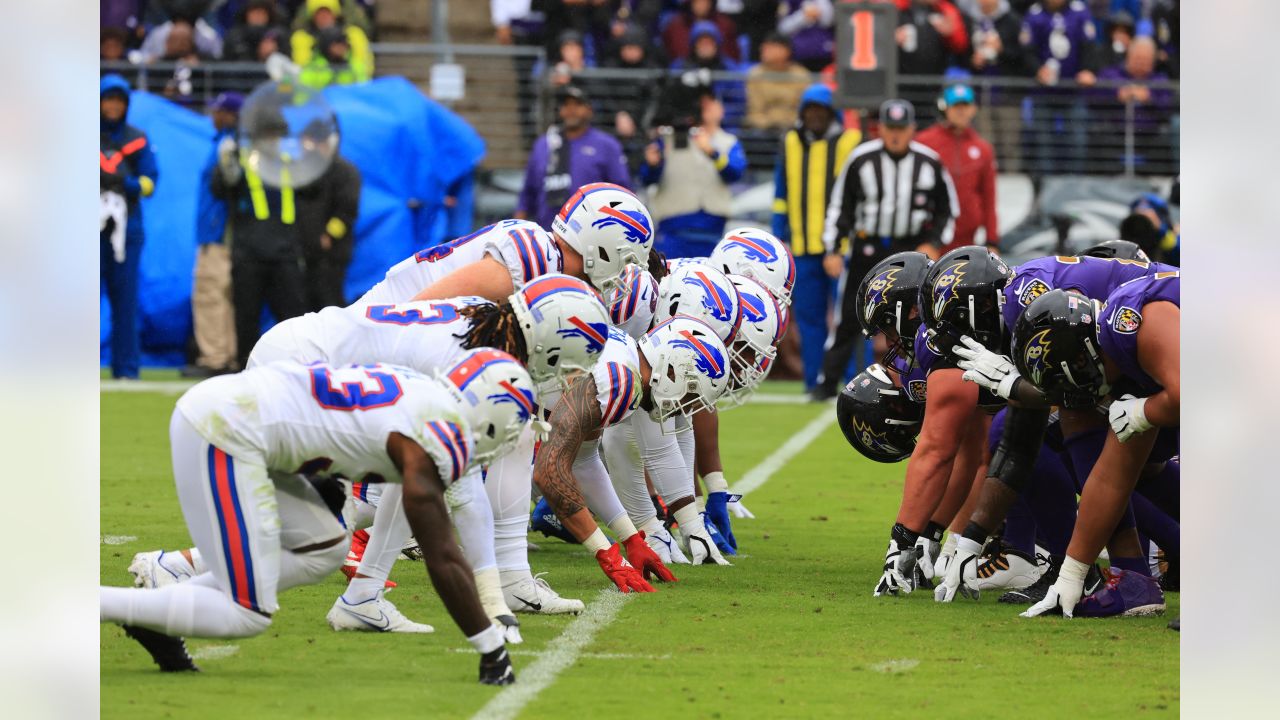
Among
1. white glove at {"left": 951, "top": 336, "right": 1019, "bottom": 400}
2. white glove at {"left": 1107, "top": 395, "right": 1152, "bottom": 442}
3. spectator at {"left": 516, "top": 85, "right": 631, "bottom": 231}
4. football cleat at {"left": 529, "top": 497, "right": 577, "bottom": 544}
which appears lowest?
football cleat at {"left": 529, "top": 497, "right": 577, "bottom": 544}

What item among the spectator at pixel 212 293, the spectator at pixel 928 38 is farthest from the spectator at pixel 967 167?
the spectator at pixel 212 293

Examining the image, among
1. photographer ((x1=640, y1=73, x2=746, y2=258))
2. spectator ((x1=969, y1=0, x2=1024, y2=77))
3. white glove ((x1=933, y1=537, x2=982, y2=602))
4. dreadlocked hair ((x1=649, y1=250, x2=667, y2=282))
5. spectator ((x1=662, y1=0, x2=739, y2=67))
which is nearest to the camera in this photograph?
white glove ((x1=933, y1=537, x2=982, y2=602))

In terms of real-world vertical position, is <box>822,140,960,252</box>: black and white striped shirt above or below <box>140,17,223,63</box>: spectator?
below

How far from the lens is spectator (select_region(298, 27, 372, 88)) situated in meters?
16.4

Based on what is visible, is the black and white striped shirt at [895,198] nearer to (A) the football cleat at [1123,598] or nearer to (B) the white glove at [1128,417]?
(A) the football cleat at [1123,598]

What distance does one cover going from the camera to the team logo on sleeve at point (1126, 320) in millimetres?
5734

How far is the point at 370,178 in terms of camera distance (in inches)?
644

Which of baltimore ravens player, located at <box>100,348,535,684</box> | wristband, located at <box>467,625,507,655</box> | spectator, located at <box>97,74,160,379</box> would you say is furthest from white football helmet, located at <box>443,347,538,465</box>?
spectator, located at <box>97,74,160,379</box>

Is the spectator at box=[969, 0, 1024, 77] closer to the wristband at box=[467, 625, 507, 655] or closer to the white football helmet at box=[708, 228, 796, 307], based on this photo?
the white football helmet at box=[708, 228, 796, 307]

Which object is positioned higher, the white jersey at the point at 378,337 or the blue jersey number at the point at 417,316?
the blue jersey number at the point at 417,316

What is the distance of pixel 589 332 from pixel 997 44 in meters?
12.4

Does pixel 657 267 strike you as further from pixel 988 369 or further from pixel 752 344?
pixel 988 369

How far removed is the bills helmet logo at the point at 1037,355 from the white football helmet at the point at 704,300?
4.90ft
